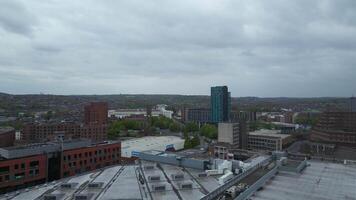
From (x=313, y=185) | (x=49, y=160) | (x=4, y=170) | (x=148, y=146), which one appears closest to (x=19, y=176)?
(x=4, y=170)

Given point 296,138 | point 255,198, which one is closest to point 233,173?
point 255,198

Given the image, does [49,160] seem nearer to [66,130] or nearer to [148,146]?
[148,146]

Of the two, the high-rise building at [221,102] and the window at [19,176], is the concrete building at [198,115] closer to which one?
the high-rise building at [221,102]

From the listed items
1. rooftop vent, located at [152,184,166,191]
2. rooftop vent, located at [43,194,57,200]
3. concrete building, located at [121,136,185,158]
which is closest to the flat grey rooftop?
rooftop vent, located at [152,184,166,191]

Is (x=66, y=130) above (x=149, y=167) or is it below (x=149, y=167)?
above

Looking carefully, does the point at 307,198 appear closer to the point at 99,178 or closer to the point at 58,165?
the point at 99,178

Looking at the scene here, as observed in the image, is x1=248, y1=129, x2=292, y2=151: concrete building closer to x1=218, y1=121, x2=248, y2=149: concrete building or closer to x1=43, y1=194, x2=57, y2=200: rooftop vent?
x1=218, y1=121, x2=248, y2=149: concrete building
